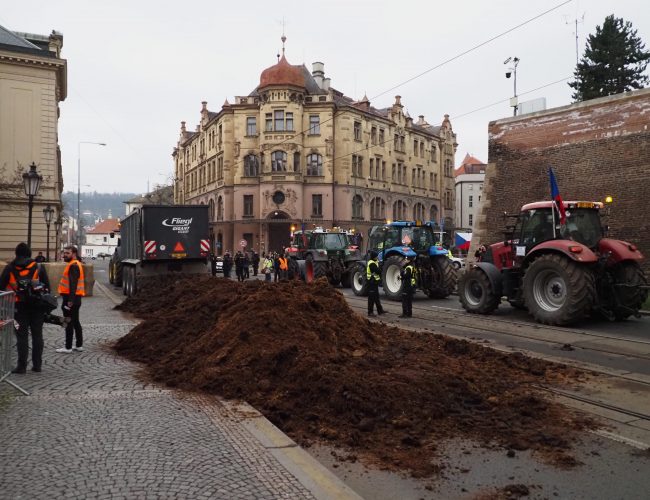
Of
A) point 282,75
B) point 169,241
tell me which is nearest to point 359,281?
point 169,241

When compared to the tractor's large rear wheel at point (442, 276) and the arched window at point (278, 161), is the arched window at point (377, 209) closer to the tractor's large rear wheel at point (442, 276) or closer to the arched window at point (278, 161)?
the arched window at point (278, 161)

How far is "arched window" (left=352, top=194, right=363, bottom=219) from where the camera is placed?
49938 mm

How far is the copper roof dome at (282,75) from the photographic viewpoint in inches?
1848

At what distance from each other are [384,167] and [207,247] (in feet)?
127

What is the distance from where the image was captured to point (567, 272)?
1102 centimetres

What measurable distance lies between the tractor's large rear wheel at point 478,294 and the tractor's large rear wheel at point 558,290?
126cm

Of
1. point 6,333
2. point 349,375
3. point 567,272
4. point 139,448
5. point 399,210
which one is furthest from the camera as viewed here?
point 399,210

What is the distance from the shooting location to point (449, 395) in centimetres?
573

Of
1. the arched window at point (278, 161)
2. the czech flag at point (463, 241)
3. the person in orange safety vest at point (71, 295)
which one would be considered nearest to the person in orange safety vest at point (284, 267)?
the person in orange safety vest at point (71, 295)

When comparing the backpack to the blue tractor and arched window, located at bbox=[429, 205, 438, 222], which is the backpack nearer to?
the blue tractor

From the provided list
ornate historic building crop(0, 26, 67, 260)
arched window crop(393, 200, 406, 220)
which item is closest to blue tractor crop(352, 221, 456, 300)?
ornate historic building crop(0, 26, 67, 260)

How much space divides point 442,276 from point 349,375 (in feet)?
37.6

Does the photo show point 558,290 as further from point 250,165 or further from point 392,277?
point 250,165

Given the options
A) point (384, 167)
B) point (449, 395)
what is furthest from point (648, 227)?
point (384, 167)
